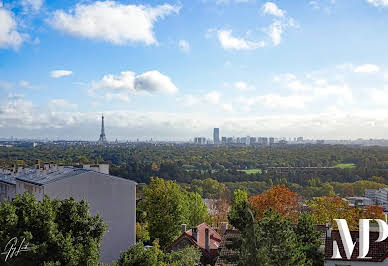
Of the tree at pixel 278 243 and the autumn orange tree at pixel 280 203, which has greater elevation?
the tree at pixel 278 243

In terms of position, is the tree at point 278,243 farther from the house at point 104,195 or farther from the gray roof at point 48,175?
the gray roof at point 48,175

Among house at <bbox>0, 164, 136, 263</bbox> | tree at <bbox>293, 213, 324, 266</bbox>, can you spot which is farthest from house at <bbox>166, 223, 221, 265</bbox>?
tree at <bbox>293, 213, 324, 266</bbox>

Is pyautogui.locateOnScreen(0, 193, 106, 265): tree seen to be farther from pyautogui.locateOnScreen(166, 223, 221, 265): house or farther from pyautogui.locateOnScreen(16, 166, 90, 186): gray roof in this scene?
pyautogui.locateOnScreen(166, 223, 221, 265): house

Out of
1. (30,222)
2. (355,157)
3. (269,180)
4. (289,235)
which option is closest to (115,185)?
(30,222)

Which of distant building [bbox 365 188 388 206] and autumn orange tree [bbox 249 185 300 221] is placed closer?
autumn orange tree [bbox 249 185 300 221]

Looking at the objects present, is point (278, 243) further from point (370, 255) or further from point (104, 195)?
point (104, 195)

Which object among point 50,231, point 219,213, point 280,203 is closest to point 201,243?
point 280,203

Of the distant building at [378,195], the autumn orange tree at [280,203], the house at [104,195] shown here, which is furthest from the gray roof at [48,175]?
the distant building at [378,195]
